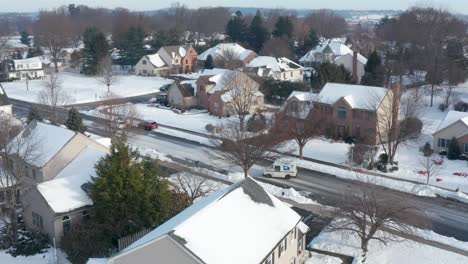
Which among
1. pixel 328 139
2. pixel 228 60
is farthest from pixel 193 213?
pixel 228 60

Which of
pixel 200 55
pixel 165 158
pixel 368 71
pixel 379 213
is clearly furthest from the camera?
pixel 200 55

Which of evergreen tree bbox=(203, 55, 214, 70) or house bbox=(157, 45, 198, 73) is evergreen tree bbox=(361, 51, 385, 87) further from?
house bbox=(157, 45, 198, 73)

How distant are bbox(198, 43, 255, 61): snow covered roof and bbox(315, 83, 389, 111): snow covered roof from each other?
40785 mm

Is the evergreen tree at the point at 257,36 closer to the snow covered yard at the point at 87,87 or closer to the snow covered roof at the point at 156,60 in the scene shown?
the snow covered roof at the point at 156,60

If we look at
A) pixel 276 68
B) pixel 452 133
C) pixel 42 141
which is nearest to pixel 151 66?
pixel 276 68

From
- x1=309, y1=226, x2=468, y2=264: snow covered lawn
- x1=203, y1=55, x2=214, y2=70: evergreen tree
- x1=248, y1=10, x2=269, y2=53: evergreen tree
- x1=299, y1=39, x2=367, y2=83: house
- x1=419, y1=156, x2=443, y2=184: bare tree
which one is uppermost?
x1=248, y1=10, x2=269, y2=53: evergreen tree

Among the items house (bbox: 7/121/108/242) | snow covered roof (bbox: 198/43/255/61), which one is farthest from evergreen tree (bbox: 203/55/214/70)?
house (bbox: 7/121/108/242)

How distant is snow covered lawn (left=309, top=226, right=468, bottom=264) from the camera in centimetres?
2661

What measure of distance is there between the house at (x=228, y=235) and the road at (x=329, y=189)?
7486 mm

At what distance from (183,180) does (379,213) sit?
47.0ft

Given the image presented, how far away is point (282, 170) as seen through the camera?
39.3 m

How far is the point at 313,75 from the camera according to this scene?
7700cm

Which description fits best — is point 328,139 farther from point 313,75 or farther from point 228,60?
point 228,60

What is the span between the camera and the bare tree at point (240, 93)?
55.2m
